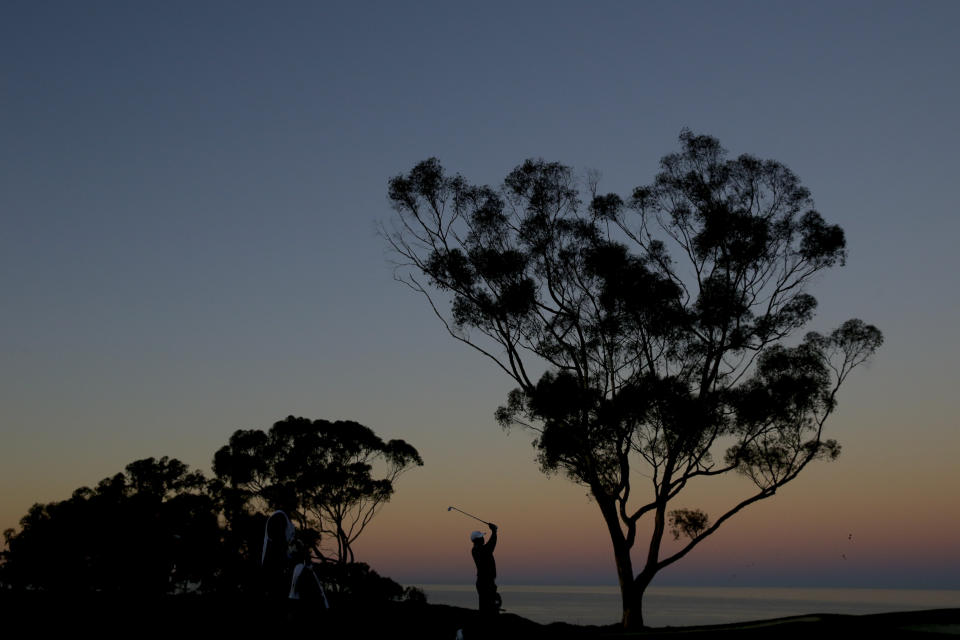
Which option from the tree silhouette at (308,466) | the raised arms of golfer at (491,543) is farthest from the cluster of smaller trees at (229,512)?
the raised arms of golfer at (491,543)

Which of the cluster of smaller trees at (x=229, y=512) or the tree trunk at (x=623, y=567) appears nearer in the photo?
the tree trunk at (x=623, y=567)

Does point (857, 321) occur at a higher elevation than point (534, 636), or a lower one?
higher

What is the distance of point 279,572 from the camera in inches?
404

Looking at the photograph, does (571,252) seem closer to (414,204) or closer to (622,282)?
(622,282)

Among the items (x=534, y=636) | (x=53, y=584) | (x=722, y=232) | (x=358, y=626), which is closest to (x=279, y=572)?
(x=534, y=636)

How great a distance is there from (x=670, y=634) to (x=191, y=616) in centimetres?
1131

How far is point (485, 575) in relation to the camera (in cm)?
1384

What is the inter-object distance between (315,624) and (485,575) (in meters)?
4.17

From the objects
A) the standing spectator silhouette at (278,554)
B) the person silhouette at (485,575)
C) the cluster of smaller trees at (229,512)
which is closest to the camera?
the standing spectator silhouette at (278,554)

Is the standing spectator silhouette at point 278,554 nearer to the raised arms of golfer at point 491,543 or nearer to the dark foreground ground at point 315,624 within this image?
the dark foreground ground at point 315,624

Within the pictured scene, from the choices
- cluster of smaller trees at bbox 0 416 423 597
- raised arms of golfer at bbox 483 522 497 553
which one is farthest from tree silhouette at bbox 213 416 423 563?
raised arms of golfer at bbox 483 522 497 553

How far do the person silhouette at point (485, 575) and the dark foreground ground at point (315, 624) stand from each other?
345 mm

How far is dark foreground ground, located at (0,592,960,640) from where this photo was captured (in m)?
8.85

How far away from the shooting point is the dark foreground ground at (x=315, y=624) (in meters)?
8.85
